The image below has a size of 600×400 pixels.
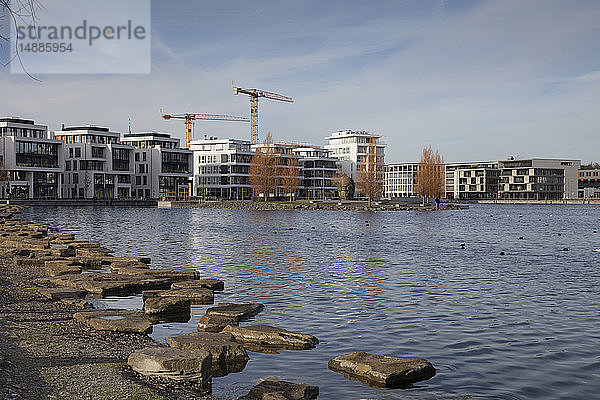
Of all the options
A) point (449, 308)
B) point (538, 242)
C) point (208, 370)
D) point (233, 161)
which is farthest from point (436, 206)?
point (208, 370)

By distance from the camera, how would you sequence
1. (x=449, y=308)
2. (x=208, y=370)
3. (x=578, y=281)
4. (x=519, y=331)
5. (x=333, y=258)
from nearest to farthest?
(x=208, y=370) < (x=519, y=331) < (x=449, y=308) < (x=578, y=281) < (x=333, y=258)

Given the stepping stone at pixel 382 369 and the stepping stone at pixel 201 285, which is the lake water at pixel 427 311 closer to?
the stepping stone at pixel 382 369

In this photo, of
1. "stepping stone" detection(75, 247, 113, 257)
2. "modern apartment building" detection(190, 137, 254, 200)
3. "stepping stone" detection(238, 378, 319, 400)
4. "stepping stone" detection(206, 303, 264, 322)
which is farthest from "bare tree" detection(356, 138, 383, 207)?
"stepping stone" detection(238, 378, 319, 400)

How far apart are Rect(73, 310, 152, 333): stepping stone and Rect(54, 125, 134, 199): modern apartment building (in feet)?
508

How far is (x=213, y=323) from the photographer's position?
1598cm

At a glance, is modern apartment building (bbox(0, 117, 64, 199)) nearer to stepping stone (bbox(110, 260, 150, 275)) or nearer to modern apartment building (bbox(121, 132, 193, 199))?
modern apartment building (bbox(121, 132, 193, 199))

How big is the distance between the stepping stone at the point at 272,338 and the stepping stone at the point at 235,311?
4.94ft

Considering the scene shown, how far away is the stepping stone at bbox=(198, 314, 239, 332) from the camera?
15.7 meters

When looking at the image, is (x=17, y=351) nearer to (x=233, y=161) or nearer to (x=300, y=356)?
(x=300, y=356)

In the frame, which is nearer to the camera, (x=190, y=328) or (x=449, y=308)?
(x=190, y=328)

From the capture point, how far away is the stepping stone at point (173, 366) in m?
10.8

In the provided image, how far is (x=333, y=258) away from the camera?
1425 inches

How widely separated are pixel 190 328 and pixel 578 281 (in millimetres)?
18893

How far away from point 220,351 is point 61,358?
3206 millimetres
